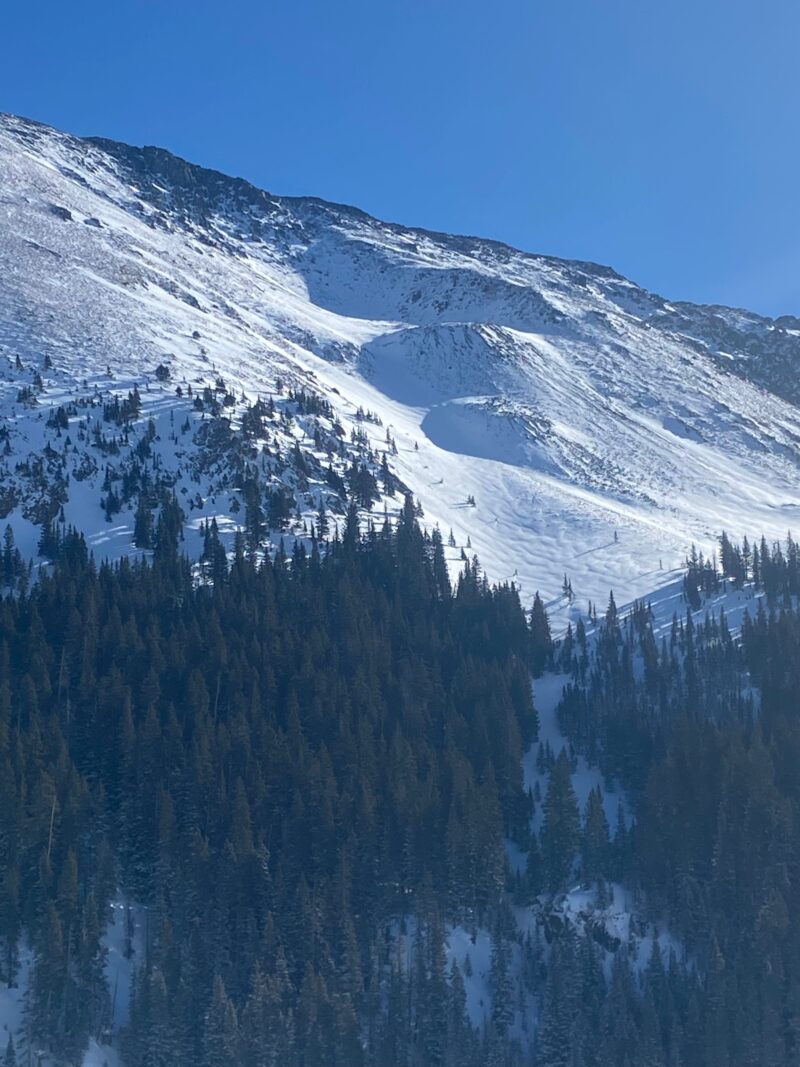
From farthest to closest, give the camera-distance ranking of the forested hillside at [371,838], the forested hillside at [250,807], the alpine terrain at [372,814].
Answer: the alpine terrain at [372,814] < the forested hillside at [371,838] < the forested hillside at [250,807]

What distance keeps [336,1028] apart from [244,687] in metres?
39.3

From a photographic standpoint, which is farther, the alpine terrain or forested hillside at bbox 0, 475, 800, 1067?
the alpine terrain

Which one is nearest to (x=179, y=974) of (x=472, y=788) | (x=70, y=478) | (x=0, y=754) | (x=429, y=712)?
(x=0, y=754)

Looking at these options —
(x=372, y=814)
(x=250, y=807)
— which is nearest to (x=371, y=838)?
(x=372, y=814)

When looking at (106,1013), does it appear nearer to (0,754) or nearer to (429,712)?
(0,754)

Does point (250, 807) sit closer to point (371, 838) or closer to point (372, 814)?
point (372, 814)

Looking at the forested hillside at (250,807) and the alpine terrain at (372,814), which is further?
the alpine terrain at (372,814)

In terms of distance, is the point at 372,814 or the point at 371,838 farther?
the point at 372,814

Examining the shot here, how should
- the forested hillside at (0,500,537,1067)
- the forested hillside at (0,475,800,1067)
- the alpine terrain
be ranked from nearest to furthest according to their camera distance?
the forested hillside at (0,500,537,1067), the forested hillside at (0,475,800,1067), the alpine terrain

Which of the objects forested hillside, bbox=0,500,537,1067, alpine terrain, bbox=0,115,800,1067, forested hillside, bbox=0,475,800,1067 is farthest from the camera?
alpine terrain, bbox=0,115,800,1067

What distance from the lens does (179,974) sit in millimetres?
87562

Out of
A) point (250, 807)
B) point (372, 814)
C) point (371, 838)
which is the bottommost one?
point (371, 838)

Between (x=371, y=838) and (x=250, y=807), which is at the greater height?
(x=250, y=807)

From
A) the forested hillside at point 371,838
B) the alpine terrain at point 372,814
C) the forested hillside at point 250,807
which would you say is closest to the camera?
the forested hillside at point 250,807
